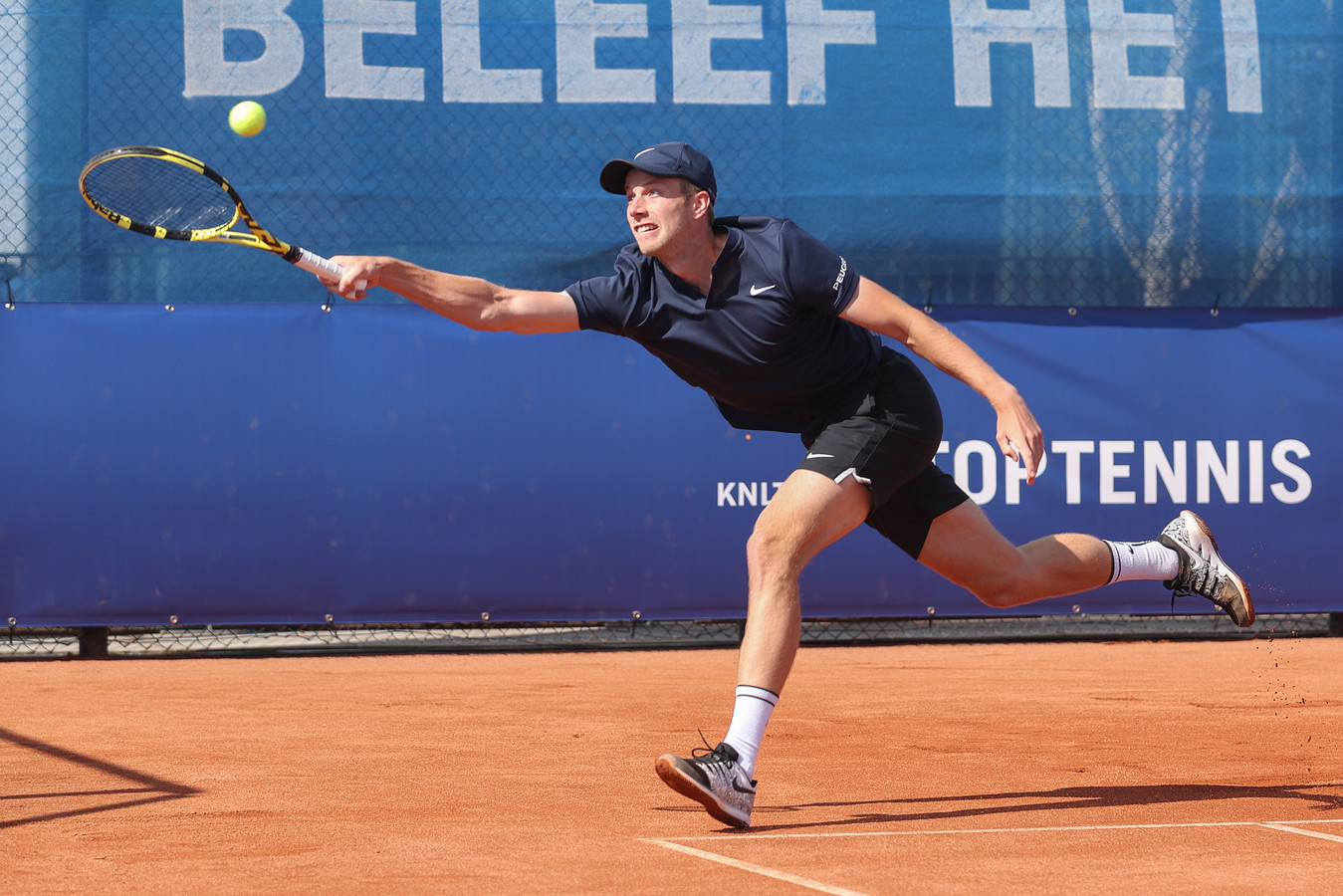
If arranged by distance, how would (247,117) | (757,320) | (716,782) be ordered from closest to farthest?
1. (716,782)
2. (757,320)
3. (247,117)

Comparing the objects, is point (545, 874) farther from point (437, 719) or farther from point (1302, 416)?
point (1302, 416)

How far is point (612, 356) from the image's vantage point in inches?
282

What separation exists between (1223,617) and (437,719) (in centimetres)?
464

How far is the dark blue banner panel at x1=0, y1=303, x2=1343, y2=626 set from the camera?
6.81 meters

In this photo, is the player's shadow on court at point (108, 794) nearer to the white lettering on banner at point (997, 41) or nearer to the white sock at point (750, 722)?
the white sock at point (750, 722)

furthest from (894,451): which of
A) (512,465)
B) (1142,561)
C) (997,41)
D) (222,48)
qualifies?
(222,48)

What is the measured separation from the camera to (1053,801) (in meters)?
3.61

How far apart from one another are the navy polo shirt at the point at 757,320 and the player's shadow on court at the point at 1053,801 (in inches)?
37.6

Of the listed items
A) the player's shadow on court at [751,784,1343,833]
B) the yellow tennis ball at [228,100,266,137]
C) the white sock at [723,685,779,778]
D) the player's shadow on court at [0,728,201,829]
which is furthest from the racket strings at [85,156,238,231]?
the player's shadow on court at [751,784,1343,833]

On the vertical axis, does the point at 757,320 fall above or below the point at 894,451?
above

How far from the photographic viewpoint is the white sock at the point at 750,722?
10.6ft

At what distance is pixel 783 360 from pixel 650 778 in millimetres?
1163

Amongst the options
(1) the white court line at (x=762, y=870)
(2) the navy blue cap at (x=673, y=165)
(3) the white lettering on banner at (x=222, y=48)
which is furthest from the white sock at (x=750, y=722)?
(3) the white lettering on banner at (x=222, y=48)

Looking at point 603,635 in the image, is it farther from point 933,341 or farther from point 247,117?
point 933,341
